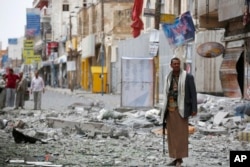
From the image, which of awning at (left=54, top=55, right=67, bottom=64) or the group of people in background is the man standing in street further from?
awning at (left=54, top=55, right=67, bottom=64)

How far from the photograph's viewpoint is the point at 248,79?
20625mm

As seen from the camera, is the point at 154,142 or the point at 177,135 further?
the point at 154,142

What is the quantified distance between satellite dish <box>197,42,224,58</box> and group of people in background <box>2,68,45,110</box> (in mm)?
6277

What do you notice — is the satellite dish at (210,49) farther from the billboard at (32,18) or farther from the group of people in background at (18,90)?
the billboard at (32,18)

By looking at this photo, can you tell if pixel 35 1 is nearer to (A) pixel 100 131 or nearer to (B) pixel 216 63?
(B) pixel 216 63

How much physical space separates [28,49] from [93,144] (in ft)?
180

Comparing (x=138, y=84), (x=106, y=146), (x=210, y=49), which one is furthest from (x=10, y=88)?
(x=106, y=146)

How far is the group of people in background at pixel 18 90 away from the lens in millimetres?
23453

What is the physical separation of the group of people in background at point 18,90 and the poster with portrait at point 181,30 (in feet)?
19.6

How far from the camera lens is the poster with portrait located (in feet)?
80.2

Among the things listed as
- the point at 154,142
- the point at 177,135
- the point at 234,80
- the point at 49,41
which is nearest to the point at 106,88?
the point at 234,80

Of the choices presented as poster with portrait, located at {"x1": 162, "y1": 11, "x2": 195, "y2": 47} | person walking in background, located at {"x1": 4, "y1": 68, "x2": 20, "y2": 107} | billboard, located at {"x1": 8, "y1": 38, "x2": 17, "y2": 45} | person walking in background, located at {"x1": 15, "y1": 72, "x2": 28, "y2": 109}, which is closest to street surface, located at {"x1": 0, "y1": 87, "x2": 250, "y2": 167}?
person walking in background, located at {"x1": 4, "y1": 68, "x2": 20, "y2": 107}

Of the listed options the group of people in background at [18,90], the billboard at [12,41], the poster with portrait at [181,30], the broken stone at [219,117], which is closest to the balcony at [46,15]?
the billboard at [12,41]

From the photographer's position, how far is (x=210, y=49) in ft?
70.8
